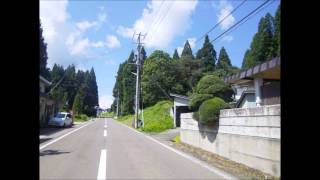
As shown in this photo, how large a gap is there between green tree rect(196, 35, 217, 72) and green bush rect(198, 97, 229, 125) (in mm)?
49783

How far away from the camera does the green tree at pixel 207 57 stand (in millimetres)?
68688

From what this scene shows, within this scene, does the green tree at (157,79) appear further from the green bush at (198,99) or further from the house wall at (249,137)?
the house wall at (249,137)

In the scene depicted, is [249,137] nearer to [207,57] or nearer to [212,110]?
[212,110]

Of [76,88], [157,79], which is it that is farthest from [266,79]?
[76,88]

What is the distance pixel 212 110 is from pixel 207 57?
2123 inches

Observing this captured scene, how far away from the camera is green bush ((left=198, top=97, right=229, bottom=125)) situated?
16594 mm

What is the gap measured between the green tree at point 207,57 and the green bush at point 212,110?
4978 cm

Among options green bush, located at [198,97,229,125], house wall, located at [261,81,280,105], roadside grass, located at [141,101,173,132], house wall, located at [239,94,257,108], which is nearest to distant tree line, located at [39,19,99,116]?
roadside grass, located at [141,101,173,132]

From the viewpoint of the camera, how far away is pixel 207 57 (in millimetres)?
Result: 70000

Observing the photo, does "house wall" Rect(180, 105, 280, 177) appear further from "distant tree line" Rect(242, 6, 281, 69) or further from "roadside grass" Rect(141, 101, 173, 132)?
"distant tree line" Rect(242, 6, 281, 69)

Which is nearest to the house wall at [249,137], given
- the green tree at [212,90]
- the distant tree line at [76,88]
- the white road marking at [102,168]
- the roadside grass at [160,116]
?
the green tree at [212,90]
